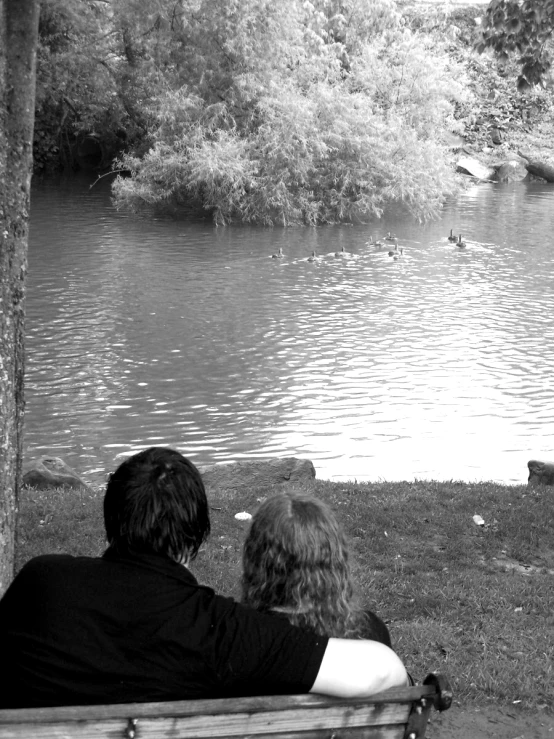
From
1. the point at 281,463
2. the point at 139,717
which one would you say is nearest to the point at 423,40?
the point at 281,463

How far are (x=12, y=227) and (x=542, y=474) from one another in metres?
5.57

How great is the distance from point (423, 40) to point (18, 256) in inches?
1213

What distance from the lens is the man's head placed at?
2369 millimetres

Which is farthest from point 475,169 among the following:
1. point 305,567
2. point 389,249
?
point 305,567

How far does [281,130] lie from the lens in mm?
28250

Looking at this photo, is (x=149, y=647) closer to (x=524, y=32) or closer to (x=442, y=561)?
(x=442, y=561)

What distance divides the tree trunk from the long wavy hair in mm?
1914

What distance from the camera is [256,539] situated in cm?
247

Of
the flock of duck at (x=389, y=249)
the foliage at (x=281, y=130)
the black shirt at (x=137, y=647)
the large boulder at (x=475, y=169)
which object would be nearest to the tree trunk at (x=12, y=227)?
the black shirt at (x=137, y=647)

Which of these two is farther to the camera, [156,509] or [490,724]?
[490,724]

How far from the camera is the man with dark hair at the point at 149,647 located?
223 cm

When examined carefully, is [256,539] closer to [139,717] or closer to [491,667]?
[139,717]

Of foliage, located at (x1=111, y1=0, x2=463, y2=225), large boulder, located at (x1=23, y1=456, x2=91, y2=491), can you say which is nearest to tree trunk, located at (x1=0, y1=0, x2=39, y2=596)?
large boulder, located at (x1=23, y1=456, x2=91, y2=491)

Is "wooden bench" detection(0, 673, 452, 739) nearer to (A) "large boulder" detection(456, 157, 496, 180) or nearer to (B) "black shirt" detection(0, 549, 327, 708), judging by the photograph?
(B) "black shirt" detection(0, 549, 327, 708)
